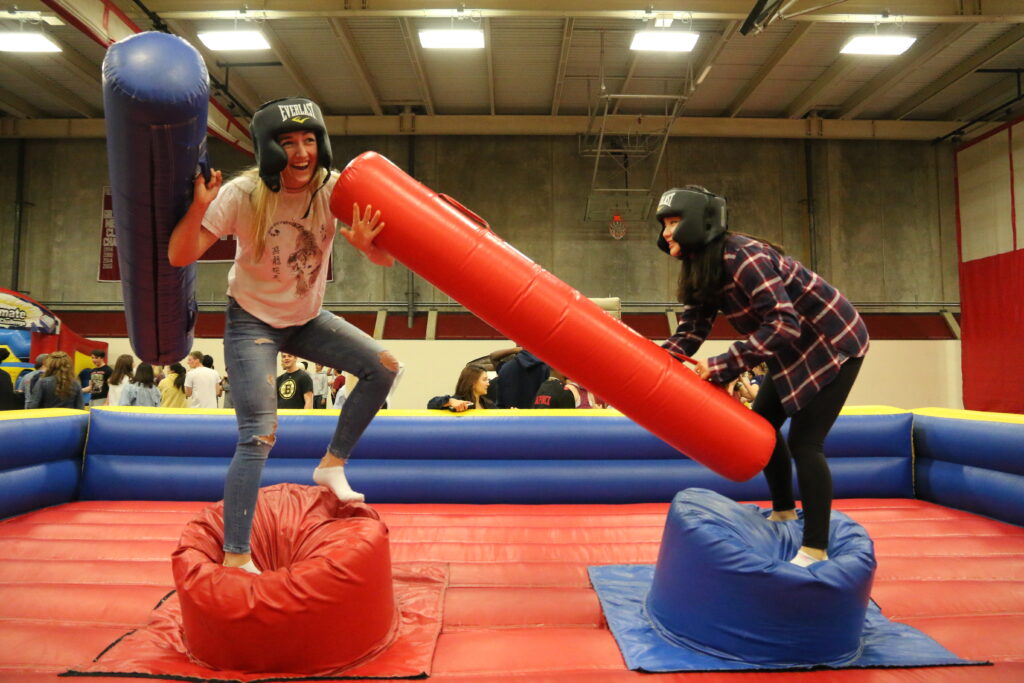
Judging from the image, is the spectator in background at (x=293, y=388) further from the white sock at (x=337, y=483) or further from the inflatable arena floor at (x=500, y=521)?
the white sock at (x=337, y=483)

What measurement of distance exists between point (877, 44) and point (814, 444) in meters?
7.30

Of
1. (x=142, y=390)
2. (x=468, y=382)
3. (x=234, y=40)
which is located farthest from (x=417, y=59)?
(x=468, y=382)

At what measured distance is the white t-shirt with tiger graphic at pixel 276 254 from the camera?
1.64 meters

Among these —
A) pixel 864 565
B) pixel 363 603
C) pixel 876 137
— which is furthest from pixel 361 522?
pixel 876 137

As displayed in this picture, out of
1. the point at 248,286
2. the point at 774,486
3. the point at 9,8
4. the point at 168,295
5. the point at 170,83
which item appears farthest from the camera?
the point at 9,8

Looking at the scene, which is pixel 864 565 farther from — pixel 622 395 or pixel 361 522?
pixel 361 522

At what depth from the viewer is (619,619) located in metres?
1.76

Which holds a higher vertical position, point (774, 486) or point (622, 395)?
point (622, 395)

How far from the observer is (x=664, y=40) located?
6973 mm

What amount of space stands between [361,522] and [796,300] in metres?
1.42

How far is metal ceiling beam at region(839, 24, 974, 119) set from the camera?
7.34m

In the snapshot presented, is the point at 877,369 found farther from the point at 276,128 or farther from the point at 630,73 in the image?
the point at 276,128

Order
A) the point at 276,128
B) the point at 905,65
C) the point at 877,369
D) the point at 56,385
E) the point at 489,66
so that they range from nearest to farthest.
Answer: the point at 276,128, the point at 56,385, the point at 905,65, the point at 489,66, the point at 877,369

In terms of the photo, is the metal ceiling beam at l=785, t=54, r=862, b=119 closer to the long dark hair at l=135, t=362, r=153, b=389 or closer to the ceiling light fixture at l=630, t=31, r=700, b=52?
the ceiling light fixture at l=630, t=31, r=700, b=52
